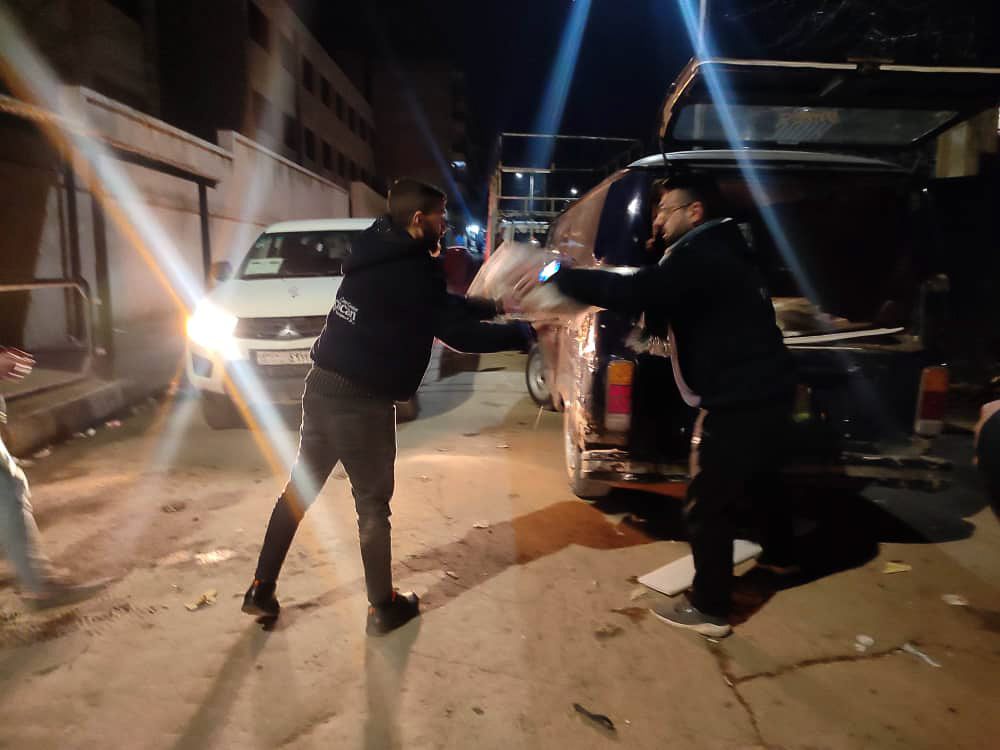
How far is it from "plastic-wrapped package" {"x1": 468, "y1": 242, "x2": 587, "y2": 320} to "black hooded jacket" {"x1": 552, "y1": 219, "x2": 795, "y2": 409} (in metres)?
0.08

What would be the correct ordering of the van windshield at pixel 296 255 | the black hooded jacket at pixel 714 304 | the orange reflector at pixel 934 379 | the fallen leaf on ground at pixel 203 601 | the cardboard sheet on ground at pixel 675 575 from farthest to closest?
the van windshield at pixel 296 255
the orange reflector at pixel 934 379
the cardboard sheet on ground at pixel 675 575
the fallen leaf on ground at pixel 203 601
the black hooded jacket at pixel 714 304

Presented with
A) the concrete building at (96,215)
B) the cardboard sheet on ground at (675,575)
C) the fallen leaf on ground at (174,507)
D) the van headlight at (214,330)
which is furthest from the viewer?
the concrete building at (96,215)

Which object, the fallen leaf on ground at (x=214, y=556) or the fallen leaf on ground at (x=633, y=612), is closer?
the fallen leaf on ground at (x=633, y=612)

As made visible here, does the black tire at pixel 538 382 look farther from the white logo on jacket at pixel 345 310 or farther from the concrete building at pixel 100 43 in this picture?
the concrete building at pixel 100 43

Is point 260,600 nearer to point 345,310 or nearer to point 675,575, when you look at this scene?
point 345,310

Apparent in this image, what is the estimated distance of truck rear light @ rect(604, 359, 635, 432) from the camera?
3.79m

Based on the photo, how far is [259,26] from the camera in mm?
28031

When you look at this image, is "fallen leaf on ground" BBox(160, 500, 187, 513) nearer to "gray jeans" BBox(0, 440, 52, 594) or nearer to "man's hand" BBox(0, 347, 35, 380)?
"gray jeans" BBox(0, 440, 52, 594)

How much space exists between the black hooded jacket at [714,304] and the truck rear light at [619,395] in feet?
2.75

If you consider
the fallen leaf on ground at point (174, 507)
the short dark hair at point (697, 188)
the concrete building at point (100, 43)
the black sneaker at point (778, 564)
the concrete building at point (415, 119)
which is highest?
the concrete building at point (415, 119)

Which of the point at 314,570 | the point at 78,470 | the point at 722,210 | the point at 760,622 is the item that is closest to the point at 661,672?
the point at 760,622

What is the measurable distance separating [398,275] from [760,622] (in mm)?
2344

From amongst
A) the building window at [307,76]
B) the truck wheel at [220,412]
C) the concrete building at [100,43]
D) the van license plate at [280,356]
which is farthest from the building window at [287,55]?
the van license plate at [280,356]

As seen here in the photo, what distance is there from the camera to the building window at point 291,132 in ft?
101
